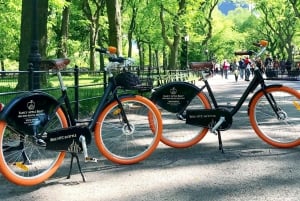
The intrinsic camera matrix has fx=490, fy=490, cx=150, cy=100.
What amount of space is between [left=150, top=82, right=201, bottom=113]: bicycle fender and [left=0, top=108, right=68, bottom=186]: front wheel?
1.85 m

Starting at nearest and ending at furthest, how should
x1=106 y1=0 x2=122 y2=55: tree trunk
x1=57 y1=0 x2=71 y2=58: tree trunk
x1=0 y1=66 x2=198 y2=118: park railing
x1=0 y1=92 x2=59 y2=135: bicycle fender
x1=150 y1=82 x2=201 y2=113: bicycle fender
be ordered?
x1=0 y1=92 x2=59 y2=135: bicycle fender < x1=150 y1=82 x2=201 y2=113: bicycle fender < x1=0 y1=66 x2=198 y2=118: park railing < x1=106 y1=0 x2=122 y2=55: tree trunk < x1=57 y1=0 x2=71 y2=58: tree trunk

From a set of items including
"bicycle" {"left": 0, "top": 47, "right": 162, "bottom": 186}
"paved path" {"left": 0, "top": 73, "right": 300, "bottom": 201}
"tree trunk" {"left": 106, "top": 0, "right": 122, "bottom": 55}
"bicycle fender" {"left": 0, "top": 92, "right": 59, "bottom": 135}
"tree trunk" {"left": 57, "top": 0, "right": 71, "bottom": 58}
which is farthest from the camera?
"tree trunk" {"left": 57, "top": 0, "right": 71, "bottom": 58}

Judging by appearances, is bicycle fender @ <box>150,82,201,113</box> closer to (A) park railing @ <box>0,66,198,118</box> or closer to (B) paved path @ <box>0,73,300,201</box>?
(B) paved path @ <box>0,73,300,201</box>

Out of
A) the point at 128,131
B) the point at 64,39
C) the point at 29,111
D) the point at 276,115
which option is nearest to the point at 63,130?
the point at 29,111

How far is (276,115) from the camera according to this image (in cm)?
703

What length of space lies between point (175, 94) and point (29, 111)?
251 cm

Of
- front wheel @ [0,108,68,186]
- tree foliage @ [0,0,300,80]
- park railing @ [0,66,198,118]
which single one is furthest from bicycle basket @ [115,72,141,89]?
tree foliage @ [0,0,300,80]

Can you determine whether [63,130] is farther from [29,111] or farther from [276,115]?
[276,115]

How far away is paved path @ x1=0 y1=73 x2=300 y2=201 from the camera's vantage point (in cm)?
473

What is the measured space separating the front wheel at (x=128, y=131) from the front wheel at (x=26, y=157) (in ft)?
2.05

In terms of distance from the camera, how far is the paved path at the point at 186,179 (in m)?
4.73

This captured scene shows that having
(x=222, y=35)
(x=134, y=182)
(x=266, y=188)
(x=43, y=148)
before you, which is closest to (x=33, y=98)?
(x=43, y=148)

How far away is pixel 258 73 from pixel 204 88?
2.57 feet

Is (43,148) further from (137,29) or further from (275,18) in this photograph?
(275,18)
